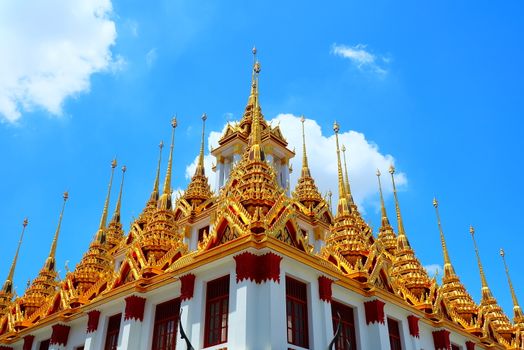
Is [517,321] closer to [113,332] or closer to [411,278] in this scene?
[411,278]

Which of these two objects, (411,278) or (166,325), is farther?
(411,278)

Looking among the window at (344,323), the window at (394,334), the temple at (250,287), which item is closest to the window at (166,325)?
the temple at (250,287)

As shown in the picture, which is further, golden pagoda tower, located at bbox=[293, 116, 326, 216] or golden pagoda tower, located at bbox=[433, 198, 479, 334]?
golden pagoda tower, located at bbox=[293, 116, 326, 216]

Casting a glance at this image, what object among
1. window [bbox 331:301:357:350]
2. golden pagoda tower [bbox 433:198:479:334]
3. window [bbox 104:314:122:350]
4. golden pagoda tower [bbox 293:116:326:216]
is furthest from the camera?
golden pagoda tower [bbox 293:116:326:216]

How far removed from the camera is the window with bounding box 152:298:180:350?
1875 cm

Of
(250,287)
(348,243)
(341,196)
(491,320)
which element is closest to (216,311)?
(250,287)

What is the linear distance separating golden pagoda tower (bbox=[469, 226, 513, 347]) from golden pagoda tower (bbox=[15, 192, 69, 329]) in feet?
70.6

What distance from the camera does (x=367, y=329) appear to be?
20188 mm

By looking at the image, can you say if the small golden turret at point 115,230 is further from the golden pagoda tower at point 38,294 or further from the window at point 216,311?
the window at point 216,311

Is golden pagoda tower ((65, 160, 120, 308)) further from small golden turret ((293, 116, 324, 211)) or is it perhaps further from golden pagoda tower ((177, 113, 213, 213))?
small golden turret ((293, 116, 324, 211))

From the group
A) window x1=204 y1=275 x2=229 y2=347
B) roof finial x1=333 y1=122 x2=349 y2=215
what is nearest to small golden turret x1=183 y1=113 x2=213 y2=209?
roof finial x1=333 y1=122 x2=349 y2=215

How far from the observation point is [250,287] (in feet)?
52.7

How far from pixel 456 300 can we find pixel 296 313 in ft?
50.9

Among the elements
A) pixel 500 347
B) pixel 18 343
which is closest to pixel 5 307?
pixel 18 343
